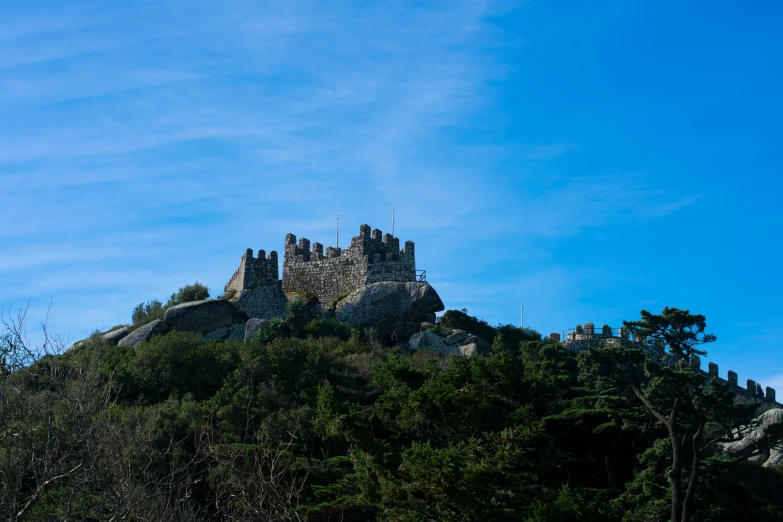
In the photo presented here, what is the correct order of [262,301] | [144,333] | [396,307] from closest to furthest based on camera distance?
[396,307]
[144,333]
[262,301]

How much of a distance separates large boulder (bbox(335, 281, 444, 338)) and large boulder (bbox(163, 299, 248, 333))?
5.89 meters

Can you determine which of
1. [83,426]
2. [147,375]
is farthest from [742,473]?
[83,426]

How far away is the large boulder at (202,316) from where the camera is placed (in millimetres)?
47344

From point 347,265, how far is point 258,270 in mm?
5276

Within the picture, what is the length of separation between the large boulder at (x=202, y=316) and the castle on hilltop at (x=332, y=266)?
2.70 metres

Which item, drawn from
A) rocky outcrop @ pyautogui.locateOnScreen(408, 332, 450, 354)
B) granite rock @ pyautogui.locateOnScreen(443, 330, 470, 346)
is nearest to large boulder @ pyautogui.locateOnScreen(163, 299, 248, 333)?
rocky outcrop @ pyautogui.locateOnScreen(408, 332, 450, 354)

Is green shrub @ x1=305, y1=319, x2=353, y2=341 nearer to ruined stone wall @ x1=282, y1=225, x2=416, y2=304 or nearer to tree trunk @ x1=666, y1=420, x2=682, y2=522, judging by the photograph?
ruined stone wall @ x1=282, y1=225, x2=416, y2=304

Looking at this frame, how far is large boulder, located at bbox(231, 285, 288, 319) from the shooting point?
162 feet

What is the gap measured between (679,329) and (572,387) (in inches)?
337

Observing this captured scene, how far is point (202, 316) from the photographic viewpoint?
1876 inches

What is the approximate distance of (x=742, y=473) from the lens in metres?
39.0

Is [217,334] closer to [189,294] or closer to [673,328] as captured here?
[189,294]

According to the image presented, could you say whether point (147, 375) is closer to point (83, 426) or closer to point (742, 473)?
point (83, 426)

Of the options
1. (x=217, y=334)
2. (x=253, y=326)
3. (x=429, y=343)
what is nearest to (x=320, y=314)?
(x=253, y=326)
